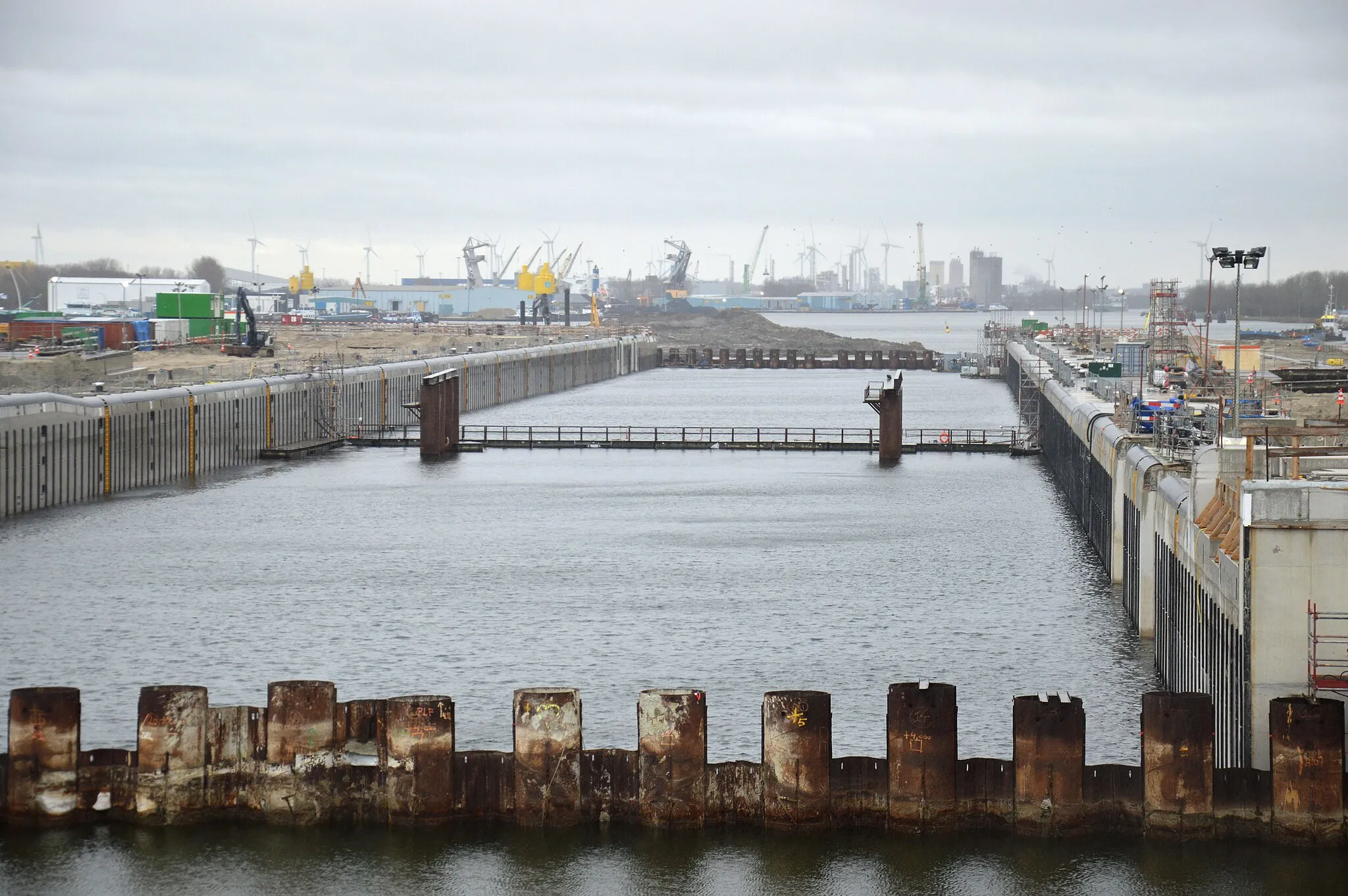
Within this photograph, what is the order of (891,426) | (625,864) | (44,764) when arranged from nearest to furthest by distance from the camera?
(625,864) → (44,764) → (891,426)

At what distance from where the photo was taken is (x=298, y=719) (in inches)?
858

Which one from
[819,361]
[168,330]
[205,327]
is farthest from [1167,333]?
[819,361]

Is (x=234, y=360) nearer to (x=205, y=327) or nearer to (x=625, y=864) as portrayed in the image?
(x=205, y=327)

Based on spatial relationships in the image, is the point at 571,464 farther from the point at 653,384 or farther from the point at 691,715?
the point at 653,384

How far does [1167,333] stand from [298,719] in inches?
2853

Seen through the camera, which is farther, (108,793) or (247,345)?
(247,345)

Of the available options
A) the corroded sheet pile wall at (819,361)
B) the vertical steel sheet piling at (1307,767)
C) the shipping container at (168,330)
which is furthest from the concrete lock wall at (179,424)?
the corroded sheet pile wall at (819,361)

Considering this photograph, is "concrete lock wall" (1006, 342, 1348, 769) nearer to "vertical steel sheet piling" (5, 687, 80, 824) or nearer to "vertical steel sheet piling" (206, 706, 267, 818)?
"vertical steel sheet piling" (206, 706, 267, 818)

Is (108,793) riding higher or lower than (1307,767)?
lower

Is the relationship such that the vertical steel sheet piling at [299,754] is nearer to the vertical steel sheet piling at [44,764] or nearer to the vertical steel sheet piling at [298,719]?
the vertical steel sheet piling at [298,719]

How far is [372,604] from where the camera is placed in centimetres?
4028

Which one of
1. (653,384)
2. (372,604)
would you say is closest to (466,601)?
(372,604)

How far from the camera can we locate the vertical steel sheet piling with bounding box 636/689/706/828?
69.6ft

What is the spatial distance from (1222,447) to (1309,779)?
27.5ft
